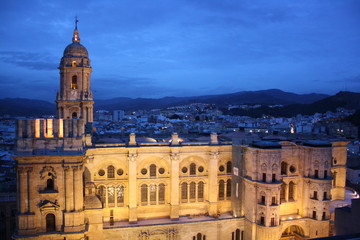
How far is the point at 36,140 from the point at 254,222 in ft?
75.7

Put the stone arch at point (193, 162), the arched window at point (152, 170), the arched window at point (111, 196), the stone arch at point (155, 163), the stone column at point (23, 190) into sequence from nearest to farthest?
1. the stone column at point (23, 190)
2. the arched window at point (111, 196)
3. the stone arch at point (155, 163)
4. the arched window at point (152, 170)
5. the stone arch at point (193, 162)

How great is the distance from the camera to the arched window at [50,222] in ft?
84.1

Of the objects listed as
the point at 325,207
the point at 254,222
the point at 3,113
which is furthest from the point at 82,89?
the point at 3,113

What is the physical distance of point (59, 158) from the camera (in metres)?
25.2

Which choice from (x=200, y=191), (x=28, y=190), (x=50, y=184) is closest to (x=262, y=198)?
(x=200, y=191)

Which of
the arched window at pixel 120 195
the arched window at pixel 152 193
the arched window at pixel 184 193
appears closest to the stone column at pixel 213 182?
the arched window at pixel 184 193

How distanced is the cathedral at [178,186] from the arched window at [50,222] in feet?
0.27

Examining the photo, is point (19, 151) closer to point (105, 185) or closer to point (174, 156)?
point (105, 185)

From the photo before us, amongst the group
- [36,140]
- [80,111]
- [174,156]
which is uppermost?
[80,111]

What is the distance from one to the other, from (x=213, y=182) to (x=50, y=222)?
1769 cm

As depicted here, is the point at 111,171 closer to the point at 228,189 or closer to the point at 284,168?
the point at 228,189


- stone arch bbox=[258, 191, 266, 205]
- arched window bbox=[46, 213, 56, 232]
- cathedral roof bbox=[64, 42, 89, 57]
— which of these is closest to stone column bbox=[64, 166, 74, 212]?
arched window bbox=[46, 213, 56, 232]

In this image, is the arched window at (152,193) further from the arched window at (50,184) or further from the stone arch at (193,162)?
the arched window at (50,184)

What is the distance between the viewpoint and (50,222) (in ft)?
84.4
